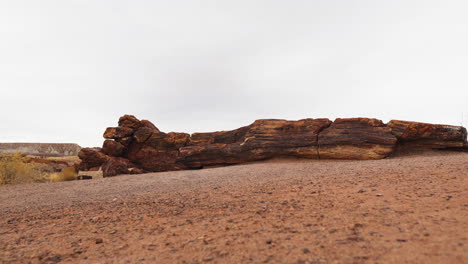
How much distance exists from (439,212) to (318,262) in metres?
1.83

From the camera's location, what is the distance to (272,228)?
9.05 feet

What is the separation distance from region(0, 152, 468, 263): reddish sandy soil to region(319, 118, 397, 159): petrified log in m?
6.80

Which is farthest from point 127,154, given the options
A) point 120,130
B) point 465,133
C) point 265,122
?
point 465,133

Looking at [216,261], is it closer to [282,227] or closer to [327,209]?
[282,227]

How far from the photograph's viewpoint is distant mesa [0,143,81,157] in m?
37.7

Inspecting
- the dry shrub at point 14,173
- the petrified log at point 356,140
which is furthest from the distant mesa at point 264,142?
the dry shrub at point 14,173

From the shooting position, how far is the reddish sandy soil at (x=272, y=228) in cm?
210

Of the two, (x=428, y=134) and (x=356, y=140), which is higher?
(x=428, y=134)

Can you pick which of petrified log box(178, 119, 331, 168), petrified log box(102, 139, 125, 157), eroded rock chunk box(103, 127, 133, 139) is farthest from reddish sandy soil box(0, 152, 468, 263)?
eroded rock chunk box(103, 127, 133, 139)

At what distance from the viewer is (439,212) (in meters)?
2.74

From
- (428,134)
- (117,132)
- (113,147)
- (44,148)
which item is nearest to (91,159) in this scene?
(113,147)

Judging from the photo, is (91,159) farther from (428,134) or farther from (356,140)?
(428,134)

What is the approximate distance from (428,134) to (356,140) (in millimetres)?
3259

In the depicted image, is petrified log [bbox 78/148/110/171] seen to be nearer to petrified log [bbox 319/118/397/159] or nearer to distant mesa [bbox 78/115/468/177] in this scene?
distant mesa [bbox 78/115/468/177]
